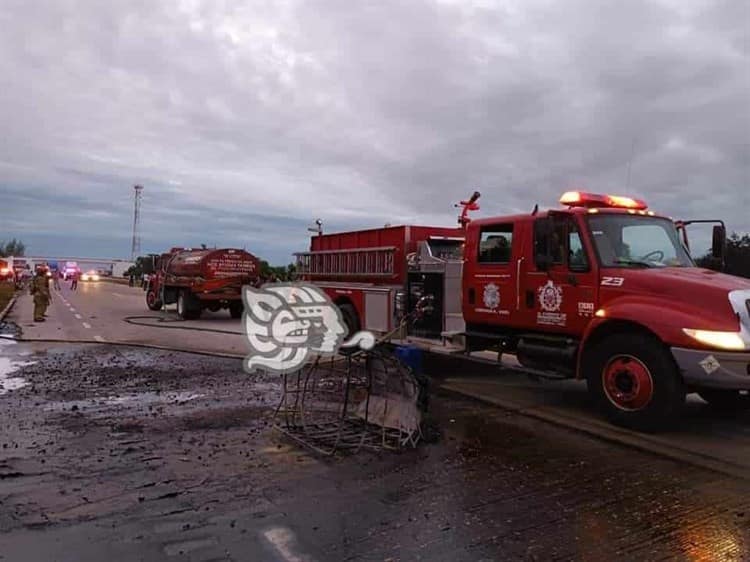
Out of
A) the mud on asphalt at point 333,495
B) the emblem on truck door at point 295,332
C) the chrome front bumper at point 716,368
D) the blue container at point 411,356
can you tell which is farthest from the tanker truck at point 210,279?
the chrome front bumper at point 716,368

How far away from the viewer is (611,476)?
17.9 ft

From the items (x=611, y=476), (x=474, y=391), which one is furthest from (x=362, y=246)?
(x=611, y=476)

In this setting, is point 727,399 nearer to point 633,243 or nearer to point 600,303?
point 600,303

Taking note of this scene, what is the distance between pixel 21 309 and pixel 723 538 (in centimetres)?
2736

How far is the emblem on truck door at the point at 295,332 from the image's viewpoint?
11615mm

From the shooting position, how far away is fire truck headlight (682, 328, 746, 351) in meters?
6.19

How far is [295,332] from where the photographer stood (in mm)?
14289

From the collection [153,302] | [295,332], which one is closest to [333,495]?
[295,332]

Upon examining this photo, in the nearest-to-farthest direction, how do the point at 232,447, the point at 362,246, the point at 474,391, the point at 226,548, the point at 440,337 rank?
the point at 226,548 → the point at 232,447 → the point at 474,391 → the point at 440,337 → the point at 362,246

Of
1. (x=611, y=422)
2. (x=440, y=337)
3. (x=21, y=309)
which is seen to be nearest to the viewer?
(x=611, y=422)

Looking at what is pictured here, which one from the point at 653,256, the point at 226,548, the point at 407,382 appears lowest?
the point at 226,548

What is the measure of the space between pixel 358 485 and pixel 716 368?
3.57m

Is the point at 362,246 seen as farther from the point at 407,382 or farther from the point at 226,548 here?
the point at 226,548

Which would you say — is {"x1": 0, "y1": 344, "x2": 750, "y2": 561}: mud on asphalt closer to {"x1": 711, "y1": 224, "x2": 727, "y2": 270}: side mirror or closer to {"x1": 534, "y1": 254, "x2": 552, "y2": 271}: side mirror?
{"x1": 534, "y1": 254, "x2": 552, "y2": 271}: side mirror
